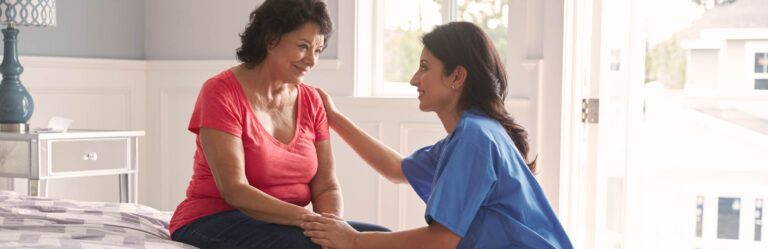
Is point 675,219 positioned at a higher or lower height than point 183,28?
lower

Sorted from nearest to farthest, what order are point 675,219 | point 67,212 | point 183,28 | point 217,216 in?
point 217,216 → point 67,212 → point 183,28 → point 675,219

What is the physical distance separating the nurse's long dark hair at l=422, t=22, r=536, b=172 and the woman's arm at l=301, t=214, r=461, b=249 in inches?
11.2

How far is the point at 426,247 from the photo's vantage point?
1.81 m

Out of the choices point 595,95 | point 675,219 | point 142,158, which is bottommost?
point 675,219

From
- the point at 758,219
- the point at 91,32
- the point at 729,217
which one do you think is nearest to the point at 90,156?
the point at 91,32

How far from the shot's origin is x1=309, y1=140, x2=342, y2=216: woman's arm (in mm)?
2426

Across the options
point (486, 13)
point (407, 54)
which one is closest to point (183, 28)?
point (407, 54)

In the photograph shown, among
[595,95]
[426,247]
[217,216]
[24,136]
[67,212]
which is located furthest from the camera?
[24,136]

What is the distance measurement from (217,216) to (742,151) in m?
5.00

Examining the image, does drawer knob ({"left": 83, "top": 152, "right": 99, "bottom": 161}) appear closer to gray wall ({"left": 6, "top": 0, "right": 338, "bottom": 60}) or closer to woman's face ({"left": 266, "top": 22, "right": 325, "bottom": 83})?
gray wall ({"left": 6, "top": 0, "right": 338, "bottom": 60})

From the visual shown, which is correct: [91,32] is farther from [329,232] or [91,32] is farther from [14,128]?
[329,232]

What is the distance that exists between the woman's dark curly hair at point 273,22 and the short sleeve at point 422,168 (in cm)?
41

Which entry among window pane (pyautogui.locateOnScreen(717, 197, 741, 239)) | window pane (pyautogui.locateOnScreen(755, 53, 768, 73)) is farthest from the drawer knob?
window pane (pyautogui.locateOnScreen(755, 53, 768, 73))

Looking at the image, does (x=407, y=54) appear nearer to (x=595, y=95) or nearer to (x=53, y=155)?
(x=595, y=95)
